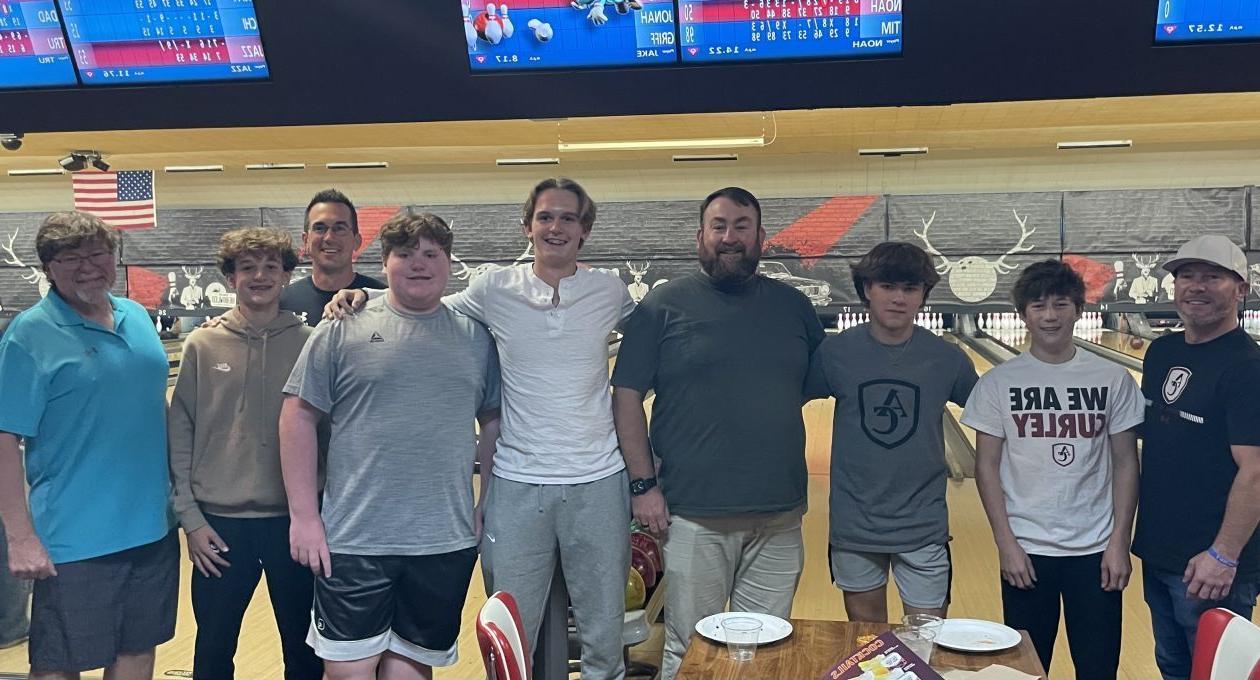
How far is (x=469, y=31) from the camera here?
2.71 meters

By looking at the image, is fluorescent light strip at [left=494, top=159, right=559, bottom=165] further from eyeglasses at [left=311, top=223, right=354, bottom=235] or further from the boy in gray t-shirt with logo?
the boy in gray t-shirt with logo

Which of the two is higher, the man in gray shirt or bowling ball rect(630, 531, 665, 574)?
the man in gray shirt

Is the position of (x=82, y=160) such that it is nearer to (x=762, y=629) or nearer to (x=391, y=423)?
(x=391, y=423)

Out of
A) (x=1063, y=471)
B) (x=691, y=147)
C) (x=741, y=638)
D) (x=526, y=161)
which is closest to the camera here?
(x=741, y=638)

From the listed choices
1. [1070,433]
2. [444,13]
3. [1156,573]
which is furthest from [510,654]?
[444,13]

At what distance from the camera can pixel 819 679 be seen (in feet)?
5.40

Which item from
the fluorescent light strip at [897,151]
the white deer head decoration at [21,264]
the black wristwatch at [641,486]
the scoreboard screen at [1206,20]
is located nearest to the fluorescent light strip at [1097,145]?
the fluorescent light strip at [897,151]

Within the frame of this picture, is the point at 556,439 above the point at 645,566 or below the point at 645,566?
above

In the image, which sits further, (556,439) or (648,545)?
(648,545)

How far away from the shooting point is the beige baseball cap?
7.31ft

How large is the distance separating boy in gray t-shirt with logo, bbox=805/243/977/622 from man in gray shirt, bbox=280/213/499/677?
86cm

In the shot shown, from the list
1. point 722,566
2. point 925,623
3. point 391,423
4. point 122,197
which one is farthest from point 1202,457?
point 122,197

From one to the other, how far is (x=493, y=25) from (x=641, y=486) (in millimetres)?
1242

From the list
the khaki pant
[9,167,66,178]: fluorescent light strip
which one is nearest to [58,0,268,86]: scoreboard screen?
the khaki pant
